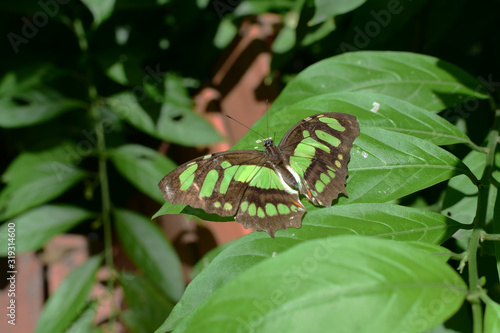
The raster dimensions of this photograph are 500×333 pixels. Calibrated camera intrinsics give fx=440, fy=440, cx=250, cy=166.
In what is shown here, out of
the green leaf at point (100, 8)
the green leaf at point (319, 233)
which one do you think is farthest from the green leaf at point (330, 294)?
the green leaf at point (100, 8)

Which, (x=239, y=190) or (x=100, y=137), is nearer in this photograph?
(x=239, y=190)

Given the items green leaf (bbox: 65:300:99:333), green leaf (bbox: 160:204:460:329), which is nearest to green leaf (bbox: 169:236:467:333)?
green leaf (bbox: 160:204:460:329)

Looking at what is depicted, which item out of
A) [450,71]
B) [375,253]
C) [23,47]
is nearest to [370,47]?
[450,71]

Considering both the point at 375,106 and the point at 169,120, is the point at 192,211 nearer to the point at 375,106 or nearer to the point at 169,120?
the point at 375,106

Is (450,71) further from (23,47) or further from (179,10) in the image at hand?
(23,47)

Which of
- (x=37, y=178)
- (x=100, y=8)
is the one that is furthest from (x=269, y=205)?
(x=37, y=178)

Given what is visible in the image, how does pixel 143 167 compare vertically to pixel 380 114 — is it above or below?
above

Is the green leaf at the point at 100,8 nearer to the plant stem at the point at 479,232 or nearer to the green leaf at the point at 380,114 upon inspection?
the green leaf at the point at 380,114
